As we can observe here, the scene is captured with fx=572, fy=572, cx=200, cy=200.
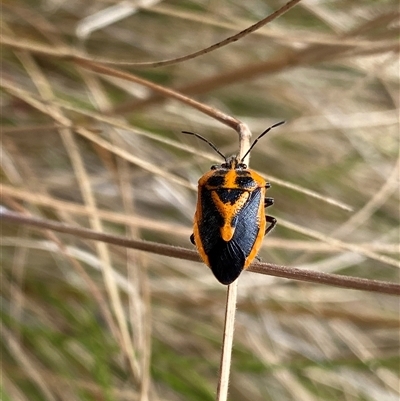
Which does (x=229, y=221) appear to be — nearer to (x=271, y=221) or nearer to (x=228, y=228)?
(x=228, y=228)

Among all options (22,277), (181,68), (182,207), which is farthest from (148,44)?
(22,277)

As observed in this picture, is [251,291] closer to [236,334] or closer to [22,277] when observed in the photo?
[236,334]

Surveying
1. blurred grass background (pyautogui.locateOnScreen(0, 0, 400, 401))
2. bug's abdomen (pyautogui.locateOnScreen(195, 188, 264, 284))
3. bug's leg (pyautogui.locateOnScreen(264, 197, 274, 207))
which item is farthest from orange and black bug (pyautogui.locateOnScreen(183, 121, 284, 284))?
blurred grass background (pyautogui.locateOnScreen(0, 0, 400, 401))

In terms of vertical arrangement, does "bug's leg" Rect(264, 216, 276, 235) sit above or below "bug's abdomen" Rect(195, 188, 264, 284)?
above

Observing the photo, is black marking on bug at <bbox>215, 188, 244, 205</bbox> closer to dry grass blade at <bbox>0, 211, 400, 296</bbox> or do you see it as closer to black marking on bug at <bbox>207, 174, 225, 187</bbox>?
black marking on bug at <bbox>207, 174, 225, 187</bbox>

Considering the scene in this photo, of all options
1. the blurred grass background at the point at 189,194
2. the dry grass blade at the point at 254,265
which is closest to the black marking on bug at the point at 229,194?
the dry grass blade at the point at 254,265

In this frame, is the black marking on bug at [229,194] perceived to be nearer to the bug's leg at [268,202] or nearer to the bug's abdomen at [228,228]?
the bug's abdomen at [228,228]

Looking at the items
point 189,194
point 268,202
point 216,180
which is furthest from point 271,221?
point 189,194
